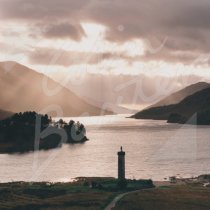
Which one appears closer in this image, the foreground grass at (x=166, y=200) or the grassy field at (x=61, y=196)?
the foreground grass at (x=166, y=200)

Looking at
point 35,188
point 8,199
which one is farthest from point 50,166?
point 8,199

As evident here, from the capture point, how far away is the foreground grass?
212 feet

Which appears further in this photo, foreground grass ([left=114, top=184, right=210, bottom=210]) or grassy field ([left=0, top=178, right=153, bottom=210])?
grassy field ([left=0, top=178, right=153, bottom=210])

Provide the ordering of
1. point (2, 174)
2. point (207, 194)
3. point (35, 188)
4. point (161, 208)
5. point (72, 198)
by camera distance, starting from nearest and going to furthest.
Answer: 1. point (161, 208)
2. point (72, 198)
3. point (207, 194)
4. point (35, 188)
5. point (2, 174)

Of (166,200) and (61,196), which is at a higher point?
(166,200)

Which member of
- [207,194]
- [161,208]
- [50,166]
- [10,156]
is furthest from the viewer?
[10,156]

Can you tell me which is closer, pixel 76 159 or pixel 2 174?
pixel 2 174

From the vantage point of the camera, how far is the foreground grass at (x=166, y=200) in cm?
6456

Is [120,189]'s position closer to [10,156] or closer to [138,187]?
[138,187]

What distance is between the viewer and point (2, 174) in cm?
14000

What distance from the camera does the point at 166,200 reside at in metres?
68.5

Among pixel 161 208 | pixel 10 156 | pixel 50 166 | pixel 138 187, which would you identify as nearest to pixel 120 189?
pixel 138 187

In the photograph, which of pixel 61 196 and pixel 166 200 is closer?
pixel 166 200

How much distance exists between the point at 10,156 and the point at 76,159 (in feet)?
114
